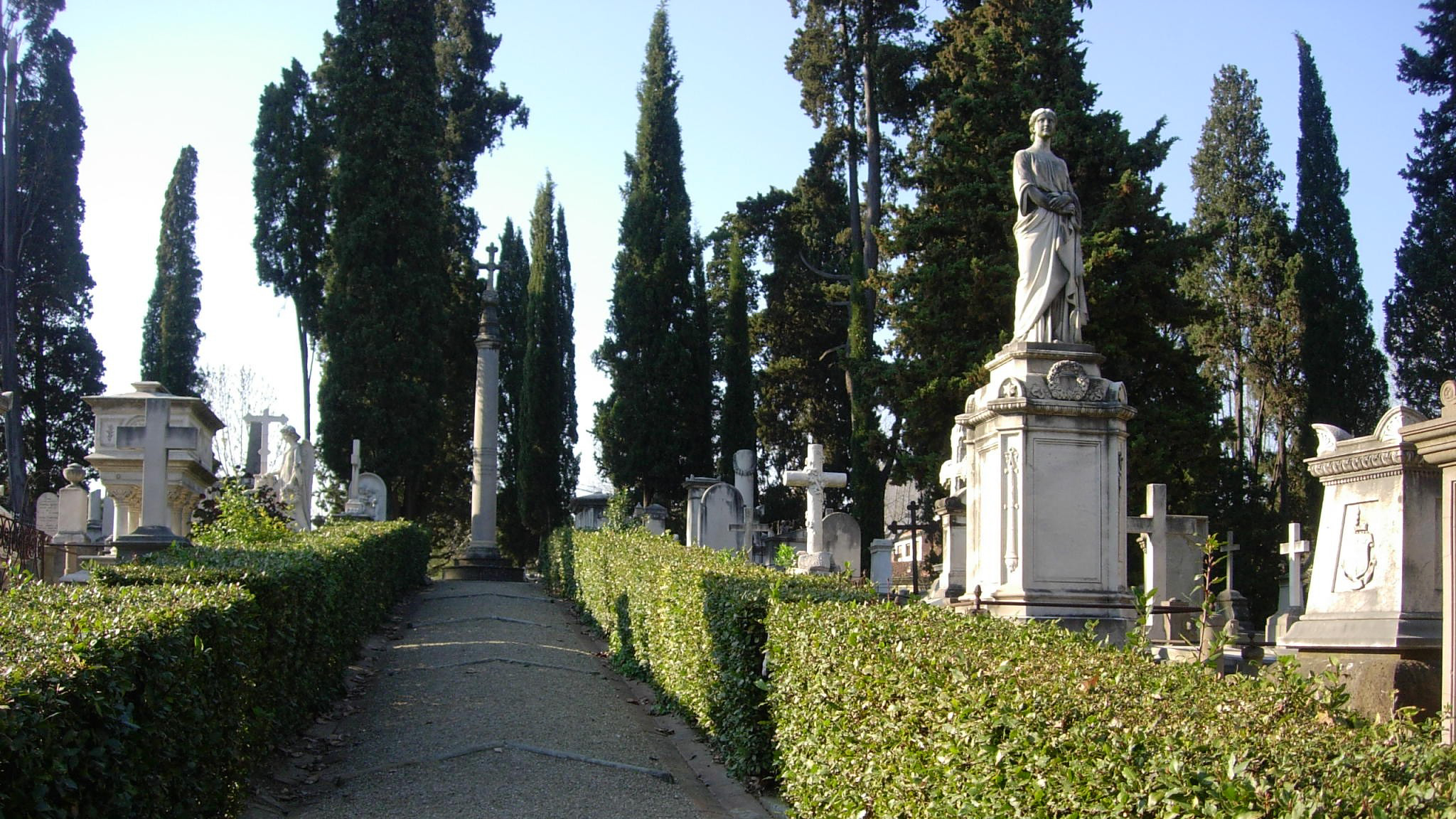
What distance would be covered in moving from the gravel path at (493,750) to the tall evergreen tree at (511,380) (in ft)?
76.5

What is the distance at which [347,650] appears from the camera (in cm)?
1185

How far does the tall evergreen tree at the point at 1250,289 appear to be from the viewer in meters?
32.8

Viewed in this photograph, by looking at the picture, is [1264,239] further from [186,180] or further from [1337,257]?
[186,180]

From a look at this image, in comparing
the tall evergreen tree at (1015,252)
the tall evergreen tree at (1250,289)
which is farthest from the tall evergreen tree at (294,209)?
the tall evergreen tree at (1250,289)

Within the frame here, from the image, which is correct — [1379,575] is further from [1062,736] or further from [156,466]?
[156,466]

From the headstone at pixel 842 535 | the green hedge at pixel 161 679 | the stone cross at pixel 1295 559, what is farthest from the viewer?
the headstone at pixel 842 535

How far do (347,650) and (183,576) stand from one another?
4435mm

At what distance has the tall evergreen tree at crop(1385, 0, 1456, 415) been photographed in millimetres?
28500

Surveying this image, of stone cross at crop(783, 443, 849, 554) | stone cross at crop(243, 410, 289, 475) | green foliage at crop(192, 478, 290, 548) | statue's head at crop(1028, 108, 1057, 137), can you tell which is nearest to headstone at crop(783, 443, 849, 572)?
stone cross at crop(783, 443, 849, 554)

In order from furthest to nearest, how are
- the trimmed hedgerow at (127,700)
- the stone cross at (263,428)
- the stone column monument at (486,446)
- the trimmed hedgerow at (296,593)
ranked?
the stone column monument at (486,446), the stone cross at (263,428), the trimmed hedgerow at (296,593), the trimmed hedgerow at (127,700)

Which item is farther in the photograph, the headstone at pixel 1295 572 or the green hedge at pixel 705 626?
the headstone at pixel 1295 572

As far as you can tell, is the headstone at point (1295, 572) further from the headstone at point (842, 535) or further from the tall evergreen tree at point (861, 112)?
the tall evergreen tree at point (861, 112)

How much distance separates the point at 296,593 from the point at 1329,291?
29614 mm

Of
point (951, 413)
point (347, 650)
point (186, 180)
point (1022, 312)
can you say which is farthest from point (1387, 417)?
point (186, 180)
